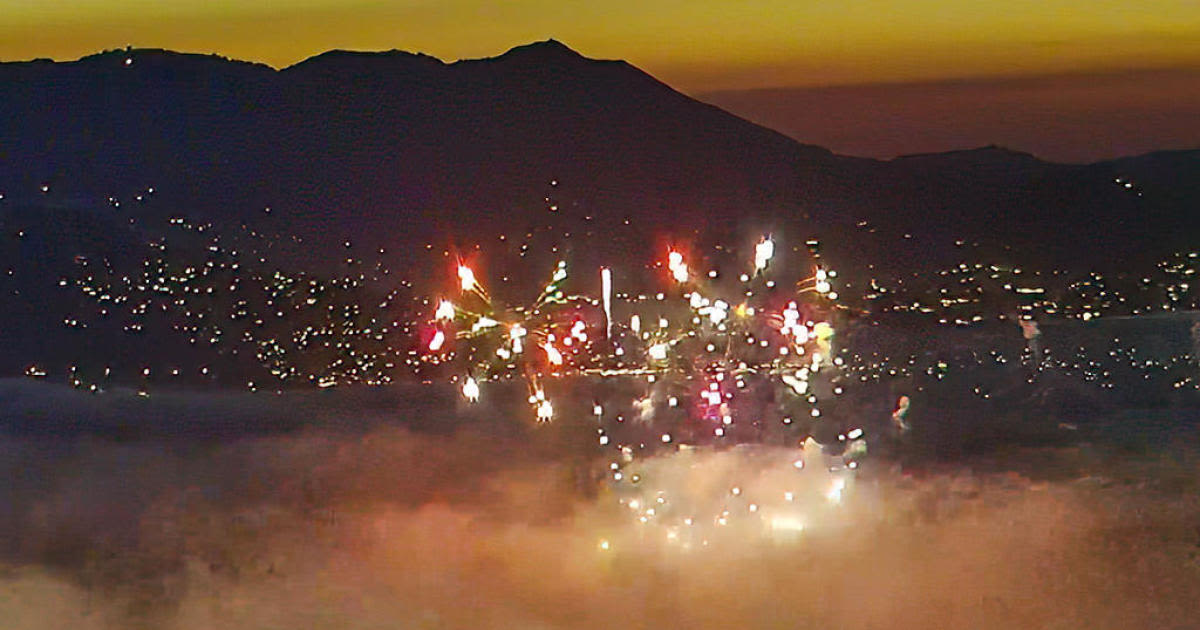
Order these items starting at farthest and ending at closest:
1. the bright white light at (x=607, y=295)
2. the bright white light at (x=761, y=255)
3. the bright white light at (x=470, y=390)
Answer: the bright white light at (x=761, y=255)
the bright white light at (x=607, y=295)
the bright white light at (x=470, y=390)

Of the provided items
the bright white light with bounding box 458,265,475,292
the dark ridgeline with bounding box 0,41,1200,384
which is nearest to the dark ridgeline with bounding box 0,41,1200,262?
the dark ridgeline with bounding box 0,41,1200,384

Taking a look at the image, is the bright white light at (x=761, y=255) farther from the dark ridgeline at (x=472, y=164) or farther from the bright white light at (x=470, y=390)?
the bright white light at (x=470, y=390)

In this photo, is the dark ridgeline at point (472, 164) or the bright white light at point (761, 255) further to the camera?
the dark ridgeline at point (472, 164)

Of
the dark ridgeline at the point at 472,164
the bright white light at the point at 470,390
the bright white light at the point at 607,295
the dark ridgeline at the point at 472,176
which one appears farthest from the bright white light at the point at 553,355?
the dark ridgeline at the point at 472,164

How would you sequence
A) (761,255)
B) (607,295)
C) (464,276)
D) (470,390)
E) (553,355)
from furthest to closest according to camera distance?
(761,255) < (607,295) < (553,355) < (470,390) < (464,276)

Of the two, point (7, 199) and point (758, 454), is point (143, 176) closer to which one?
point (7, 199)

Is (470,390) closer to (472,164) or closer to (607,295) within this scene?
(607,295)

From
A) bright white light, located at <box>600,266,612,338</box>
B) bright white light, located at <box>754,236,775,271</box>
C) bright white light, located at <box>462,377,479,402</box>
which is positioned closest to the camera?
bright white light, located at <box>462,377,479,402</box>

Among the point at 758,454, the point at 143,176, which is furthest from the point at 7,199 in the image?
the point at 758,454

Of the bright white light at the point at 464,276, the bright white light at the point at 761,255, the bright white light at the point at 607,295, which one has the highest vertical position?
the bright white light at the point at 464,276

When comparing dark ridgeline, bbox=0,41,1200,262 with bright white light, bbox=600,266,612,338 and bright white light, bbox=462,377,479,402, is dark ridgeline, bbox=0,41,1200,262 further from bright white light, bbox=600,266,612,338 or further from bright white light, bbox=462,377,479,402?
bright white light, bbox=462,377,479,402

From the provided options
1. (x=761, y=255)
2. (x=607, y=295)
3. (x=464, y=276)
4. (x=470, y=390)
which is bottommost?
(x=607, y=295)

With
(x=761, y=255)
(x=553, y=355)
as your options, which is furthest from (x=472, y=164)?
(x=553, y=355)
